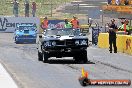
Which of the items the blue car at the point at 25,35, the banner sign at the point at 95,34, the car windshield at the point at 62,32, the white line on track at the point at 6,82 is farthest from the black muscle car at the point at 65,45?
the blue car at the point at 25,35

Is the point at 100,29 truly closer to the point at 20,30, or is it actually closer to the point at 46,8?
the point at 20,30

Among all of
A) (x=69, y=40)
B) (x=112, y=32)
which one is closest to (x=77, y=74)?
(x=69, y=40)

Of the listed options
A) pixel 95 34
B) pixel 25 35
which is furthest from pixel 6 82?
pixel 25 35

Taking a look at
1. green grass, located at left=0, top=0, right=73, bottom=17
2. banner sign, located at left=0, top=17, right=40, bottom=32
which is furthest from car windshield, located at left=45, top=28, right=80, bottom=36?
green grass, located at left=0, top=0, right=73, bottom=17

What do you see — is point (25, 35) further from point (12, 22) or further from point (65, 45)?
point (65, 45)

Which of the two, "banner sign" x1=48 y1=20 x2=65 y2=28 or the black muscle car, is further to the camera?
"banner sign" x1=48 y1=20 x2=65 y2=28

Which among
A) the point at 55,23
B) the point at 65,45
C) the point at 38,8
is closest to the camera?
the point at 65,45

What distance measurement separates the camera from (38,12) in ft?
222

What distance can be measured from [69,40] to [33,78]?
6.24 m

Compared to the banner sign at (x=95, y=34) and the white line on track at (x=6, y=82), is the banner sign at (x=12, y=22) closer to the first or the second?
the banner sign at (x=95, y=34)

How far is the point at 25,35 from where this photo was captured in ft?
132

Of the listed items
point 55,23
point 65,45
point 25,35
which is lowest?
point 25,35

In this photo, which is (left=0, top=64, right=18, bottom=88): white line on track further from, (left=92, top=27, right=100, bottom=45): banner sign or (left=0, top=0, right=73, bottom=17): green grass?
(left=0, top=0, right=73, bottom=17): green grass

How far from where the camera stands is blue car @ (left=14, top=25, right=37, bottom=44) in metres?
39.9
